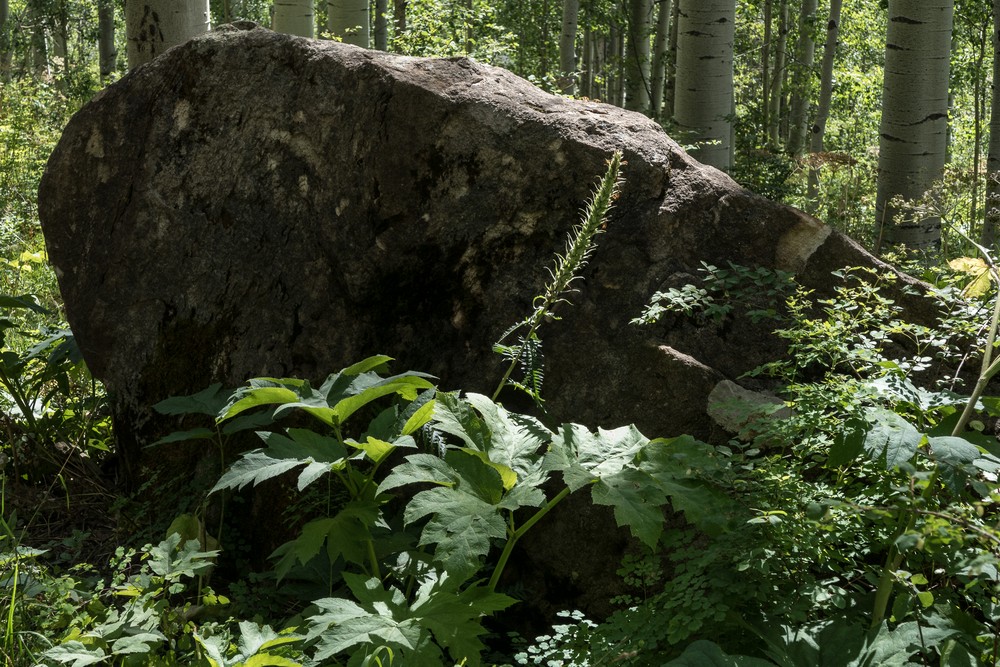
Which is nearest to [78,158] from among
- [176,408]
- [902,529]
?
[176,408]

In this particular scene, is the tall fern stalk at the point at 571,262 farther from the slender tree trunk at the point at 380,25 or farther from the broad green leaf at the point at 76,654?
the slender tree trunk at the point at 380,25

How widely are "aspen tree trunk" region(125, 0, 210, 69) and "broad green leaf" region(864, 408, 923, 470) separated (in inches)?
202

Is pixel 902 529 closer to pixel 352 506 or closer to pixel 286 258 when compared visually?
pixel 352 506

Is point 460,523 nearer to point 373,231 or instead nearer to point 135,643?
point 135,643

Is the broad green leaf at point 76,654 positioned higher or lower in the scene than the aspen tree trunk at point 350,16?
lower

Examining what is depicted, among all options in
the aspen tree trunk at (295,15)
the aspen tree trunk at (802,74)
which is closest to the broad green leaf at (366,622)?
the aspen tree trunk at (295,15)

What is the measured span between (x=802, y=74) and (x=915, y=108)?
9085mm

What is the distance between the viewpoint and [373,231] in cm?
368

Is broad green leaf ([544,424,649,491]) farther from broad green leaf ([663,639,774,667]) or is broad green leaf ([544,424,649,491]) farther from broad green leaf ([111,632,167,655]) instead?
broad green leaf ([111,632,167,655])

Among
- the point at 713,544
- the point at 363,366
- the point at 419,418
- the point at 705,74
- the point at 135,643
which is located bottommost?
the point at 135,643

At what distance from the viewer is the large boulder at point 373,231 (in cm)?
337

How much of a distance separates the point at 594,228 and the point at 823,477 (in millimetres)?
1039

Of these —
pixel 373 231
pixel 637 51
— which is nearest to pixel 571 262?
pixel 373 231

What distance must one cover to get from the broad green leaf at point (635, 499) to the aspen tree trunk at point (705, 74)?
521 cm
